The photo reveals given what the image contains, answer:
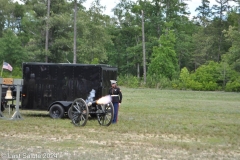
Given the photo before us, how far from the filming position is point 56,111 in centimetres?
1919

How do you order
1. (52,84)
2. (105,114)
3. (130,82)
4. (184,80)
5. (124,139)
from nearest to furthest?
(124,139), (105,114), (52,84), (184,80), (130,82)

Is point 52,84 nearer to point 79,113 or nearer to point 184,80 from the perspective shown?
point 79,113

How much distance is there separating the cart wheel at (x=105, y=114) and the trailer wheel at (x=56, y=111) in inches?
97.9

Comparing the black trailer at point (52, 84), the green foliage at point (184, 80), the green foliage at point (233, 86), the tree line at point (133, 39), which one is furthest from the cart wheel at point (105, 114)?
the green foliage at point (184, 80)

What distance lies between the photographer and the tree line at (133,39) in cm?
5200

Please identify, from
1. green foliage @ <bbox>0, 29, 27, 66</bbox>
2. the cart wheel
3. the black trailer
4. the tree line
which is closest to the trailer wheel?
the black trailer

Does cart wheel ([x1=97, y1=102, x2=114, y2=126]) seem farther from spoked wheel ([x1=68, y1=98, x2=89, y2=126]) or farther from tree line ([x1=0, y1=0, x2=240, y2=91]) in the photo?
tree line ([x1=0, y1=0, x2=240, y2=91])

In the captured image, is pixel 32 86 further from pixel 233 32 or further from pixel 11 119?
pixel 233 32

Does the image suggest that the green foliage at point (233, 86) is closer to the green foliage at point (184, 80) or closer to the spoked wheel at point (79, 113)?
the green foliage at point (184, 80)

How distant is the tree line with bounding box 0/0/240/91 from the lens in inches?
2047

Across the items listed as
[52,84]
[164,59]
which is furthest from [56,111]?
[164,59]

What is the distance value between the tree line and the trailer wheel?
65.2 ft

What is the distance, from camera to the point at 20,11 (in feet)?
243

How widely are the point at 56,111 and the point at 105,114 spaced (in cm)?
310
